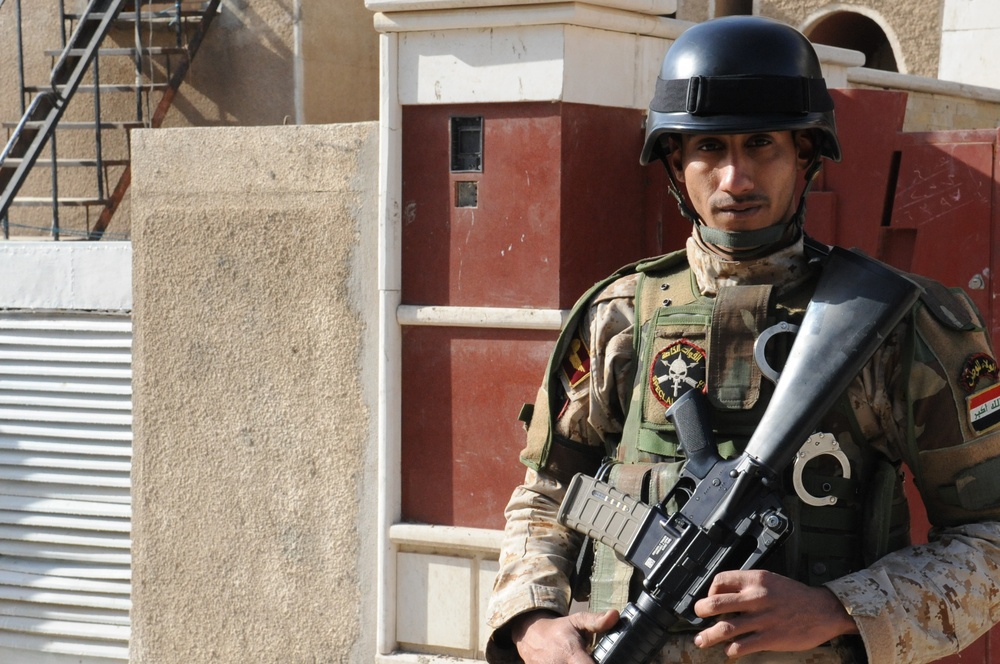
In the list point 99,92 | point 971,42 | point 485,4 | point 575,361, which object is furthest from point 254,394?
point 971,42

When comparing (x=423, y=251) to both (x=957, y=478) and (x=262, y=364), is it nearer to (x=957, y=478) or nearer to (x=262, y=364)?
(x=262, y=364)

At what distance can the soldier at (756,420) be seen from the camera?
2.10 m

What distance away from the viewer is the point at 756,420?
223 centimetres

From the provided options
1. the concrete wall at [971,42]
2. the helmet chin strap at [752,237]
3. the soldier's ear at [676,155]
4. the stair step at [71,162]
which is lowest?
the helmet chin strap at [752,237]

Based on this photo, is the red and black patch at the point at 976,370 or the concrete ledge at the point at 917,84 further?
the concrete ledge at the point at 917,84

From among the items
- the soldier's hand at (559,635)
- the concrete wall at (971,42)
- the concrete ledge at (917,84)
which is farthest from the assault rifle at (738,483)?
the concrete wall at (971,42)

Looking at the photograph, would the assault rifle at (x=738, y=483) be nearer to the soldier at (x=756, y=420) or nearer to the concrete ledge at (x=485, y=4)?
the soldier at (x=756, y=420)

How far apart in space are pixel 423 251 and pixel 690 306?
176cm

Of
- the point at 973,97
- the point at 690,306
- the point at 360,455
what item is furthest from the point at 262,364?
the point at 973,97

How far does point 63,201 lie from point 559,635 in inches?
228

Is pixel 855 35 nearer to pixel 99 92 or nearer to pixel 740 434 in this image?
pixel 99 92


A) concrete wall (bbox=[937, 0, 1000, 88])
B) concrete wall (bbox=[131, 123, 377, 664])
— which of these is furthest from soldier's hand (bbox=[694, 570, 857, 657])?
concrete wall (bbox=[937, 0, 1000, 88])

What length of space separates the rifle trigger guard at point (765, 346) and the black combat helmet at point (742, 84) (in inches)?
13.6

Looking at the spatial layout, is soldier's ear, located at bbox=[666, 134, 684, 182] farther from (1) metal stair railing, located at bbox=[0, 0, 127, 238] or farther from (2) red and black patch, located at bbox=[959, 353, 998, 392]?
(1) metal stair railing, located at bbox=[0, 0, 127, 238]
